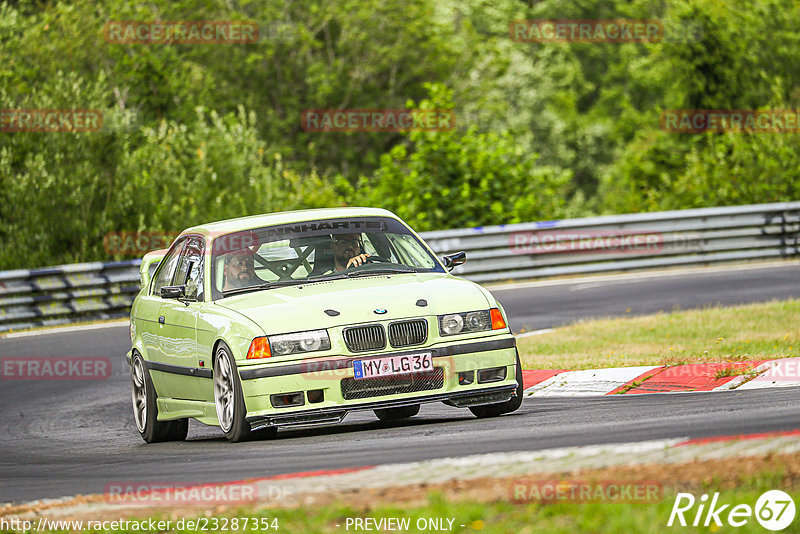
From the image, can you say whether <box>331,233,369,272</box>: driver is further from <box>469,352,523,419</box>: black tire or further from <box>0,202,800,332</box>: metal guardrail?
<box>0,202,800,332</box>: metal guardrail

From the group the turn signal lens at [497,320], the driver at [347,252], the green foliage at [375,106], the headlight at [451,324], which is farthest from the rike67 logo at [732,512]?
the green foliage at [375,106]

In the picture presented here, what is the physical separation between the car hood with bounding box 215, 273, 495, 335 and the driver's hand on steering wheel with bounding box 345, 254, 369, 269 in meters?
0.34

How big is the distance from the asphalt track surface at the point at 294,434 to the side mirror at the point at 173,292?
105 cm

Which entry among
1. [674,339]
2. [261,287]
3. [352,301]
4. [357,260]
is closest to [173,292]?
[261,287]

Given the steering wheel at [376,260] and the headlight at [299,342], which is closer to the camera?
the headlight at [299,342]

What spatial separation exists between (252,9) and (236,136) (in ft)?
83.7

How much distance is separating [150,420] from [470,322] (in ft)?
9.32

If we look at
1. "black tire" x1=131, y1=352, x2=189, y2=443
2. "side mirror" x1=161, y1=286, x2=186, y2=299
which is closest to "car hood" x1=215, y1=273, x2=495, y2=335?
"side mirror" x1=161, y1=286, x2=186, y2=299

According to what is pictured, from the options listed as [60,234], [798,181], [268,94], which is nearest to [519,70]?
[268,94]

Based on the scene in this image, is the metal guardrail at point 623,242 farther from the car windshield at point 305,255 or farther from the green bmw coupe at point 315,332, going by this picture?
the car windshield at point 305,255

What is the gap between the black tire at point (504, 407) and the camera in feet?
29.0

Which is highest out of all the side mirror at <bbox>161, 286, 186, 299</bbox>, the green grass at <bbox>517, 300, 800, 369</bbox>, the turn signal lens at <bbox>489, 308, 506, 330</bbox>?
the side mirror at <bbox>161, 286, 186, 299</bbox>

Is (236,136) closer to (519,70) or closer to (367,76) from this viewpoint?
(367,76)

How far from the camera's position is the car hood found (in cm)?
820
